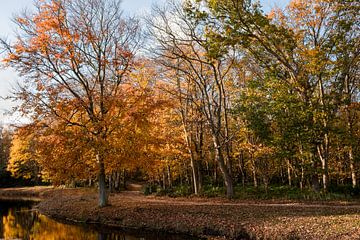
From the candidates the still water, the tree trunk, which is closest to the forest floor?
the still water

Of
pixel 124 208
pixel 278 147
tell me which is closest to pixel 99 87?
pixel 124 208

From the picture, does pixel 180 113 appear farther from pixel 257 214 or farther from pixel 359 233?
pixel 359 233

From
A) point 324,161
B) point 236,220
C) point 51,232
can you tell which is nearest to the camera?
point 236,220

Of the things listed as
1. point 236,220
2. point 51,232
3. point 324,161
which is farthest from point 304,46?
point 51,232

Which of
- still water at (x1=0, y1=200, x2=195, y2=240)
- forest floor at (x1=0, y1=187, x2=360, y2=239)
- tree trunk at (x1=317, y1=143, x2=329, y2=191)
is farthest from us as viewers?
tree trunk at (x1=317, y1=143, x2=329, y2=191)

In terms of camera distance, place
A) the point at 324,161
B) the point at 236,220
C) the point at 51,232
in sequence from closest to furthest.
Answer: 1. the point at 236,220
2. the point at 51,232
3. the point at 324,161

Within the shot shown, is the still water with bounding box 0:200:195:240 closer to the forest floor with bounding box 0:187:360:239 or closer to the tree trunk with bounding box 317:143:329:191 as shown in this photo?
the forest floor with bounding box 0:187:360:239

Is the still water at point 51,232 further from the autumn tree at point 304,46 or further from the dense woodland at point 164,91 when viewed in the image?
the autumn tree at point 304,46

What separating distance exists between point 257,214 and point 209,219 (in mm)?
2045

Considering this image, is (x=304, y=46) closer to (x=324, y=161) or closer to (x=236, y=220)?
(x=324, y=161)

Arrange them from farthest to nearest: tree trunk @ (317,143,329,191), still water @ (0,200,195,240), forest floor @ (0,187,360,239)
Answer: tree trunk @ (317,143,329,191) < still water @ (0,200,195,240) < forest floor @ (0,187,360,239)

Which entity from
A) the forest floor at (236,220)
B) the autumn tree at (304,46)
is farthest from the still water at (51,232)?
the autumn tree at (304,46)

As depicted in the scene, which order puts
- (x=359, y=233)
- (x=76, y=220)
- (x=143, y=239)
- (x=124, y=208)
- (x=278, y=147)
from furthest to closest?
(x=278, y=147) → (x=76, y=220) → (x=124, y=208) → (x=143, y=239) → (x=359, y=233)

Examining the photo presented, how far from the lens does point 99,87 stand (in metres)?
20.2
